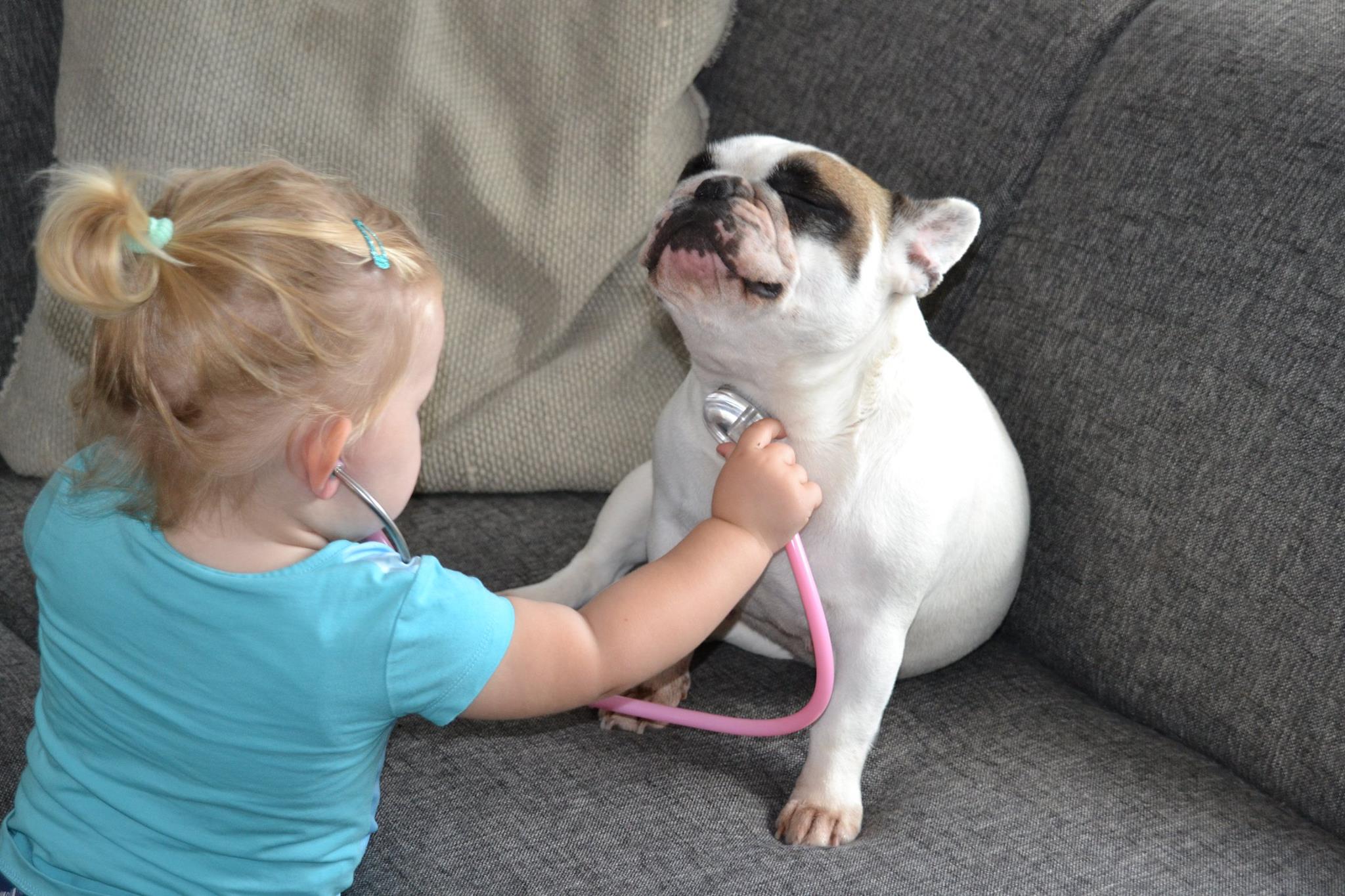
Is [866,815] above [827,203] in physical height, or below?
below

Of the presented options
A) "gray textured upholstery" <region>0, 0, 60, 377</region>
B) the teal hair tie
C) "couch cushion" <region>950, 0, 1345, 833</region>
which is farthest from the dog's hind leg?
"gray textured upholstery" <region>0, 0, 60, 377</region>

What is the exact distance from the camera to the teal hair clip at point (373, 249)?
88 centimetres

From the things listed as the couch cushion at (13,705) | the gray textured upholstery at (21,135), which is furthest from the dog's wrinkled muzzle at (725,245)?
the gray textured upholstery at (21,135)

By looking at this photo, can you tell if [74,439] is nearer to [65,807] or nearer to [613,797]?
[65,807]

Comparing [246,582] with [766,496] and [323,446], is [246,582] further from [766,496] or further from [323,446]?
[766,496]

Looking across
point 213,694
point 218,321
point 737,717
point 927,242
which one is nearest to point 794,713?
point 737,717

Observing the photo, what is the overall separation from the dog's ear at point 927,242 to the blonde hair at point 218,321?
0.48 metres

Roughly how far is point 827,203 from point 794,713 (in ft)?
1.68

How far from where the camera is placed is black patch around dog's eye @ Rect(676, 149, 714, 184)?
4.08ft

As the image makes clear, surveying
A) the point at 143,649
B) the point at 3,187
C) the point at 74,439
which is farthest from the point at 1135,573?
the point at 3,187

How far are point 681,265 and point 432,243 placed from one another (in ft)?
1.86

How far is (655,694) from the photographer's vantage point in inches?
50.4

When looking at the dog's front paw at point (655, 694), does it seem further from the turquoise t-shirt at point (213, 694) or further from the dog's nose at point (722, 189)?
the dog's nose at point (722, 189)

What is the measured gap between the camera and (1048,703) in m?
1.35
